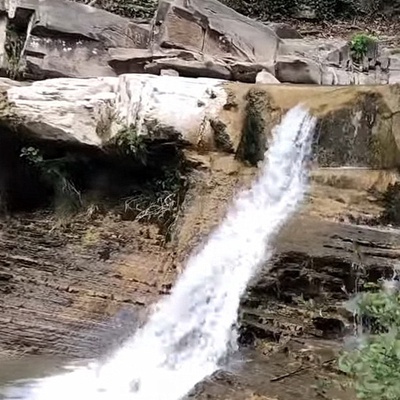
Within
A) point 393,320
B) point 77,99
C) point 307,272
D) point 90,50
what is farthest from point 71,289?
point 393,320

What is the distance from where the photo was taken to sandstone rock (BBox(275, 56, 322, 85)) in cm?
988

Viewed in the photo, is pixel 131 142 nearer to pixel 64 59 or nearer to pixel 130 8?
pixel 64 59

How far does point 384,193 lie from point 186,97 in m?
2.23

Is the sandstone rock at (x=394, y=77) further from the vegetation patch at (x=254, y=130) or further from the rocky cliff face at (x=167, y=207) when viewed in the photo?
the vegetation patch at (x=254, y=130)

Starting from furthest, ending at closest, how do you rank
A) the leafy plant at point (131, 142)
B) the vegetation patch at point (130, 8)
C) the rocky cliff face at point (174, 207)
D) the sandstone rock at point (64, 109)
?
the vegetation patch at point (130, 8) → the sandstone rock at point (64, 109) → the leafy plant at point (131, 142) → the rocky cliff face at point (174, 207)

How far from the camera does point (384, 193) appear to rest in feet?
20.6

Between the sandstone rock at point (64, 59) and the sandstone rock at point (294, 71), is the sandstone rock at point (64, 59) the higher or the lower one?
the lower one

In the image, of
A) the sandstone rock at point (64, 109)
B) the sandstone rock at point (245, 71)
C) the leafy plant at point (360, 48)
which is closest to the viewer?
the sandstone rock at point (64, 109)

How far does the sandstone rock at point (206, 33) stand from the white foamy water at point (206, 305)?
3.16m

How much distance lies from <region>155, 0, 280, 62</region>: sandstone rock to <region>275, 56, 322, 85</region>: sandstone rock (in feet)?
1.39

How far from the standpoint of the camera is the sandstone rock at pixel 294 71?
9.88m

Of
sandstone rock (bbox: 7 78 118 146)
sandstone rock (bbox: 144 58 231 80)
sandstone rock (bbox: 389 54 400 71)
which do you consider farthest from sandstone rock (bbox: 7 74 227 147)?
sandstone rock (bbox: 389 54 400 71)

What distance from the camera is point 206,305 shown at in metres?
6.35

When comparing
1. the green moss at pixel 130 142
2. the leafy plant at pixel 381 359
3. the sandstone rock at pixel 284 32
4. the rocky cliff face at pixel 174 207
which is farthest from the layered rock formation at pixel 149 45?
the leafy plant at pixel 381 359
